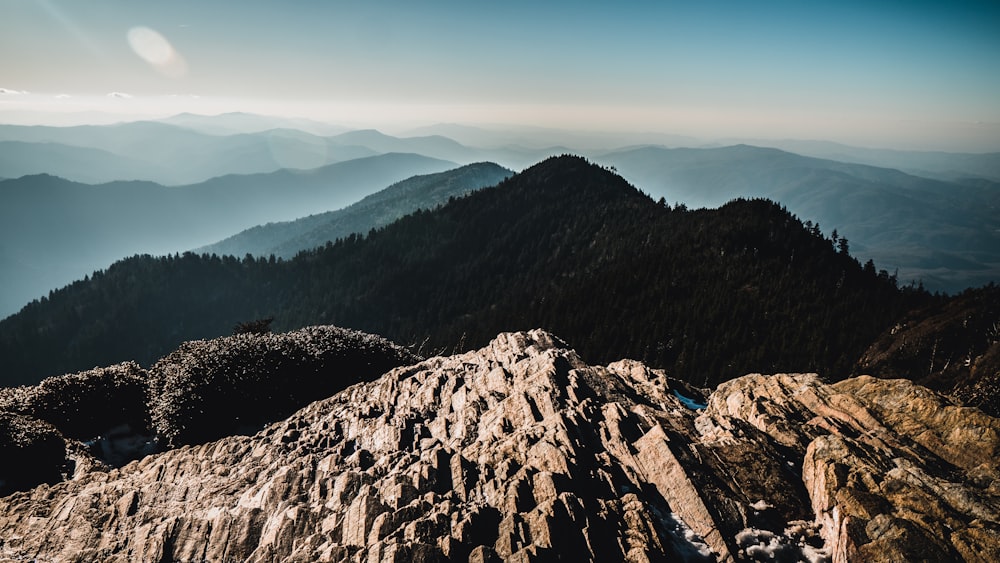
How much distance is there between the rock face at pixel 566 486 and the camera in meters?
24.2

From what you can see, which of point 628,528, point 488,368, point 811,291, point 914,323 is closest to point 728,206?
point 811,291

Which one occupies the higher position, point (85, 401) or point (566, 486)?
point (566, 486)

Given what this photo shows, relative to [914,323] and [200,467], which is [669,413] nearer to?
[200,467]

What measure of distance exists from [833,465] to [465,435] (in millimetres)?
24572

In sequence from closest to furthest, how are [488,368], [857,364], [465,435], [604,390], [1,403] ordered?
1. [465,435]
2. [604,390]
3. [488,368]
4. [1,403]
5. [857,364]

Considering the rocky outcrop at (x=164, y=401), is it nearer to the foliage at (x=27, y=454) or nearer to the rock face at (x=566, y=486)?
the foliage at (x=27, y=454)


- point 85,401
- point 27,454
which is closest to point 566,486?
point 27,454

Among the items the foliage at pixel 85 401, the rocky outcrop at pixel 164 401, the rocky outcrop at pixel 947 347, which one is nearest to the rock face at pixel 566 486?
the rocky outcrop at pixel 164 401

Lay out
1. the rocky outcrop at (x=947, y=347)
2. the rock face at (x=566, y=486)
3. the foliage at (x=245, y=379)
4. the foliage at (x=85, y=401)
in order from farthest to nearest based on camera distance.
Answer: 1. the rocky outcrop at (x=947, y=347)
2. the foliage at (x=85, y=401)
3. the foliage at (x=245, y=379)
4. the rock face at (x=566, y=486)

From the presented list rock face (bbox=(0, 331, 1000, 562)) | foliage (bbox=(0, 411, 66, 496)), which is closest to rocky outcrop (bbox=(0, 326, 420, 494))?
foliage (bbox=(0, 411, 66, 496))

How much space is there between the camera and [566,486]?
27578 mm

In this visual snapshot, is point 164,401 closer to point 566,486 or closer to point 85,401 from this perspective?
point 85,401

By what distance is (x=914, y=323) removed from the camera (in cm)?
11844

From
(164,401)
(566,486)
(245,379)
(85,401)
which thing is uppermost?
(566,486)
